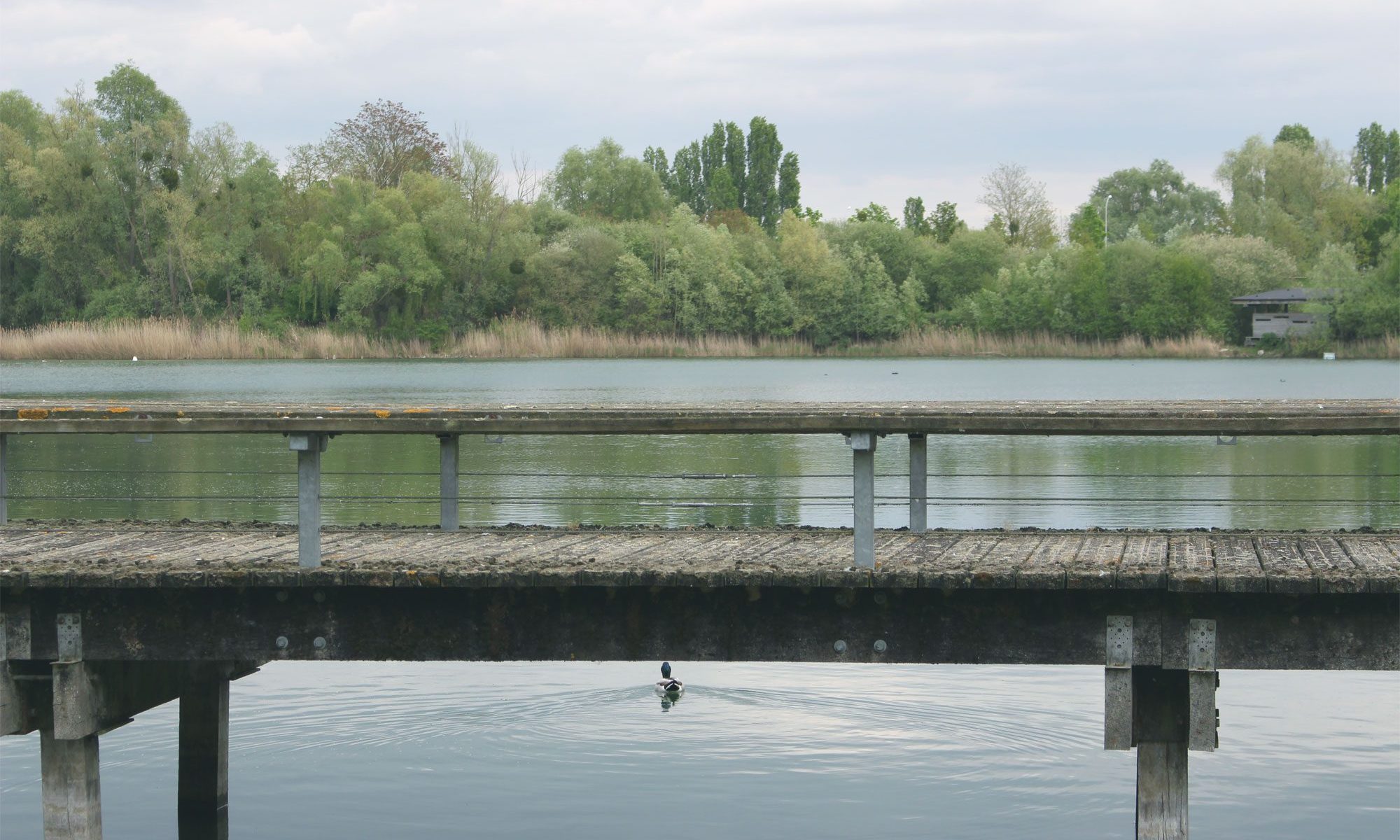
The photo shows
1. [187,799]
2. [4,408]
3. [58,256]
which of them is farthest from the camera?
[58,256]

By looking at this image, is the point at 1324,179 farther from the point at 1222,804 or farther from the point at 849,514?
the point at 1222,804

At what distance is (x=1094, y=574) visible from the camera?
772 centimetres

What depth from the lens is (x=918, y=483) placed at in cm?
938

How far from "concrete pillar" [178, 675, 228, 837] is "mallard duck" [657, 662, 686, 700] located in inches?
152

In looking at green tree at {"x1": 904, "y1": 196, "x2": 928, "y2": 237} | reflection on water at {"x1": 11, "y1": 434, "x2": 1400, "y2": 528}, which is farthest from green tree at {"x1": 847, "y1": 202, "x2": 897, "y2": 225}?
reflection on water at {"x1": 11, "y1": 434, "x2": 1400, "y2": 528}

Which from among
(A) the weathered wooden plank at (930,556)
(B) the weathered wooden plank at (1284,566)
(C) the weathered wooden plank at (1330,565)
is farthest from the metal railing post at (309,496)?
(C) the weathered wooden plank at (1330,565)

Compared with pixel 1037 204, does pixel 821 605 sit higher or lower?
lower

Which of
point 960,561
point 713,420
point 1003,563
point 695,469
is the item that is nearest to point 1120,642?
point 1003,563

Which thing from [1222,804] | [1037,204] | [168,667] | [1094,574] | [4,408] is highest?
[1037,204]

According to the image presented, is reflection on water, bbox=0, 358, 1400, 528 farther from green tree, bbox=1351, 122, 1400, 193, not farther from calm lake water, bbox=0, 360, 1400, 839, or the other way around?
green tree, bbox=1351, 122, 1400, 193

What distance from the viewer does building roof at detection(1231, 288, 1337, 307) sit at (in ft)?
289

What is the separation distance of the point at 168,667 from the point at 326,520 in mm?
13080

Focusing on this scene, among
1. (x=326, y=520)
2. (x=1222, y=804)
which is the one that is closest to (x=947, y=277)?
(x=326, y=520)

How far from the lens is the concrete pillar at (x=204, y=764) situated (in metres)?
10.1
